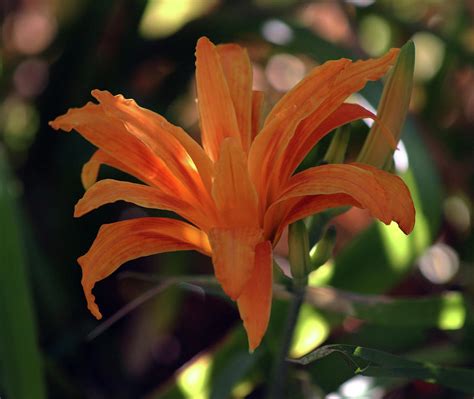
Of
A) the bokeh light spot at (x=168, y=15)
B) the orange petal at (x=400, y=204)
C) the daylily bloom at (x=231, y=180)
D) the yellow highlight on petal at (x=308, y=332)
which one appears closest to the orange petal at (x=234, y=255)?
the daylily bloom at (x=231, y=180)

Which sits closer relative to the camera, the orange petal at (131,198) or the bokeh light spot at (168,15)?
the orange petal at (131,198)

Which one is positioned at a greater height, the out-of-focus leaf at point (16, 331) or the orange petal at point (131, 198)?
the orange petal at point (131, 198)

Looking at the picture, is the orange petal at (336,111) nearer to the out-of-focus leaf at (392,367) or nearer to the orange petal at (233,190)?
the orange petal at (233,190)

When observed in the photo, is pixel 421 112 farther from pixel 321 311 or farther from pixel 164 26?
pixel 321 311

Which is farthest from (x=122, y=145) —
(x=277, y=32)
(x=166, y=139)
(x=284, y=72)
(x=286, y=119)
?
(x=284, y=72)

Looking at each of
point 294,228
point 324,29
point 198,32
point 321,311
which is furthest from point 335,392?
point 324,29

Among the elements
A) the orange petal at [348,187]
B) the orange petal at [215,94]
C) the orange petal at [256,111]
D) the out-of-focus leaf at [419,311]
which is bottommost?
the out-of-focus leaf at [419,311]

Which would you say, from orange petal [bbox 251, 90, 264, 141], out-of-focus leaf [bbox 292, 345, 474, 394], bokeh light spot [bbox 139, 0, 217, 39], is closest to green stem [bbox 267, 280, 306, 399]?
out-of-focus leaf [bbox 292, 345, 474, 394]
